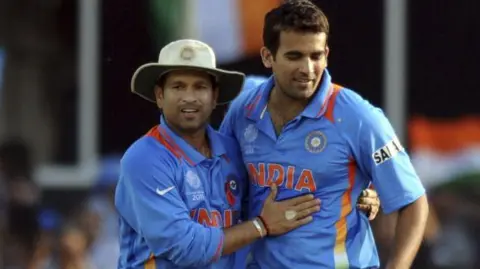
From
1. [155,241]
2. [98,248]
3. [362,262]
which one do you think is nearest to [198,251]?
[155,241]

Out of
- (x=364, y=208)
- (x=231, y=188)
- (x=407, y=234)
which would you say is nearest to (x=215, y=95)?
(x=231, y=188)

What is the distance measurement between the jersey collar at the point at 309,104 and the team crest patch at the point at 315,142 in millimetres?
63

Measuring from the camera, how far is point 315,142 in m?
4.56

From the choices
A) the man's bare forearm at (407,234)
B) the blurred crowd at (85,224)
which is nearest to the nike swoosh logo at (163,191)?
the man's bare forearm at (407,234)

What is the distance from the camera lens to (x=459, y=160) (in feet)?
27.8

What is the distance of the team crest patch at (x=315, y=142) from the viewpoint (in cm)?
455

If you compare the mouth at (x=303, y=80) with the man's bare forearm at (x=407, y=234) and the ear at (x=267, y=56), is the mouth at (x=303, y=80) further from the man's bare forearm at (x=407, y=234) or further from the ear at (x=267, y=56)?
the man's bare forearm at (x=407, y=234)

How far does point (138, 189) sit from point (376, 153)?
79cm

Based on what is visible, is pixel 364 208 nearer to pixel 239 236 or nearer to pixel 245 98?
pixel 239 236

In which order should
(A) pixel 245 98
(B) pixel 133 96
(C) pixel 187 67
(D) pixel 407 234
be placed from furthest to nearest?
(B) pixel 133 96 < (A) pixel 245 98 < (C) pixel 187 67 < (D) pixel 407 234

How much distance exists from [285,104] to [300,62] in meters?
0.23

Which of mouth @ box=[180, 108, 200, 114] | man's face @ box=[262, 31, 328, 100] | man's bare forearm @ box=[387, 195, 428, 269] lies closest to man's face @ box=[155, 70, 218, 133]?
mouth @ box=[180, 108, 200, 114]

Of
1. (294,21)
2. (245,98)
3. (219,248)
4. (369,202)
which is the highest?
(294,21)

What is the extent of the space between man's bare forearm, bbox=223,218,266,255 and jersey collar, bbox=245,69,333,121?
390 mm
